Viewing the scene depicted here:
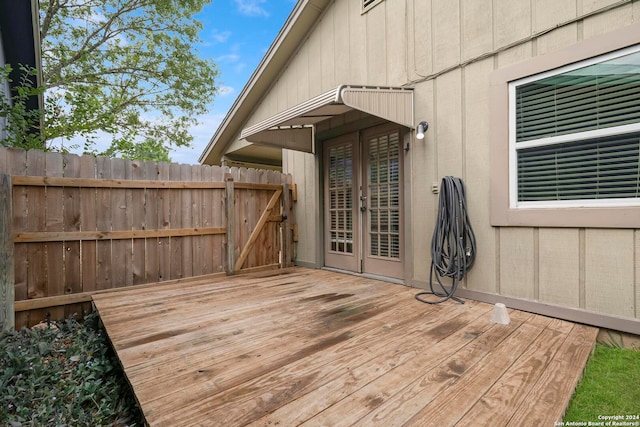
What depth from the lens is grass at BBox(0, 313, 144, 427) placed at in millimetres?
1707

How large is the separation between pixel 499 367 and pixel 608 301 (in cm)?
136

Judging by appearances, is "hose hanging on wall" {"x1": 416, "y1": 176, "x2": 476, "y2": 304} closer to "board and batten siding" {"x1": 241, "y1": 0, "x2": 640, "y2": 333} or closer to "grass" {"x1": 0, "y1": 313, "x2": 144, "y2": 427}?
"board and batten siding" {"x1": 241, "y1": 0, "x2": 640, "y2": 333}

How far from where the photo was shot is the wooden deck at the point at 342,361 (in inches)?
51.1

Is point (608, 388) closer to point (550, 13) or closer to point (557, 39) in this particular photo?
point (557, 39)

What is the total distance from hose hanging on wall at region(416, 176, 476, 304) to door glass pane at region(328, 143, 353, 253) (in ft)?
5.11

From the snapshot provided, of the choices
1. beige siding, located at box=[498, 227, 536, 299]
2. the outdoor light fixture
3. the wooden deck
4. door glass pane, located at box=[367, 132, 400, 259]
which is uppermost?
the outdoor light fixture

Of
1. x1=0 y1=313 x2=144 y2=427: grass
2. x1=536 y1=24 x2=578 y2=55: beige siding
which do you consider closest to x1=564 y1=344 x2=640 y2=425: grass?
x1=0 y1=313 x2=144 y2=427: grass

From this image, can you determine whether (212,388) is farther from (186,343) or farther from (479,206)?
(479,206)

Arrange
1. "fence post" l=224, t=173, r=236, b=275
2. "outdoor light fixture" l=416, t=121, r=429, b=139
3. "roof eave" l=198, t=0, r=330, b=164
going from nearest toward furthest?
1. "outdoor light fixture" l=416, t=121, r=429, b=139
2. "fence post" l=224, t=173, r=236, b=275
3. "roof eave" l=198, t=0, r=330, b=164

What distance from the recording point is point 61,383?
2.01m

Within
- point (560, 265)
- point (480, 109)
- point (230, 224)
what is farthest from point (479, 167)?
point (230, 224)

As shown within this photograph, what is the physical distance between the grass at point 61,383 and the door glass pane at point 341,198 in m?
3.11

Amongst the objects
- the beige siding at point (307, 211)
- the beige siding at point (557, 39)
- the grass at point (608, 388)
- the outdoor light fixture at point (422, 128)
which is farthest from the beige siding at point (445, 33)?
the grass at point (608, 388)

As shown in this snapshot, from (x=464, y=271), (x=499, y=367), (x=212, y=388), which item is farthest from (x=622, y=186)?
(x=212, y=388)
